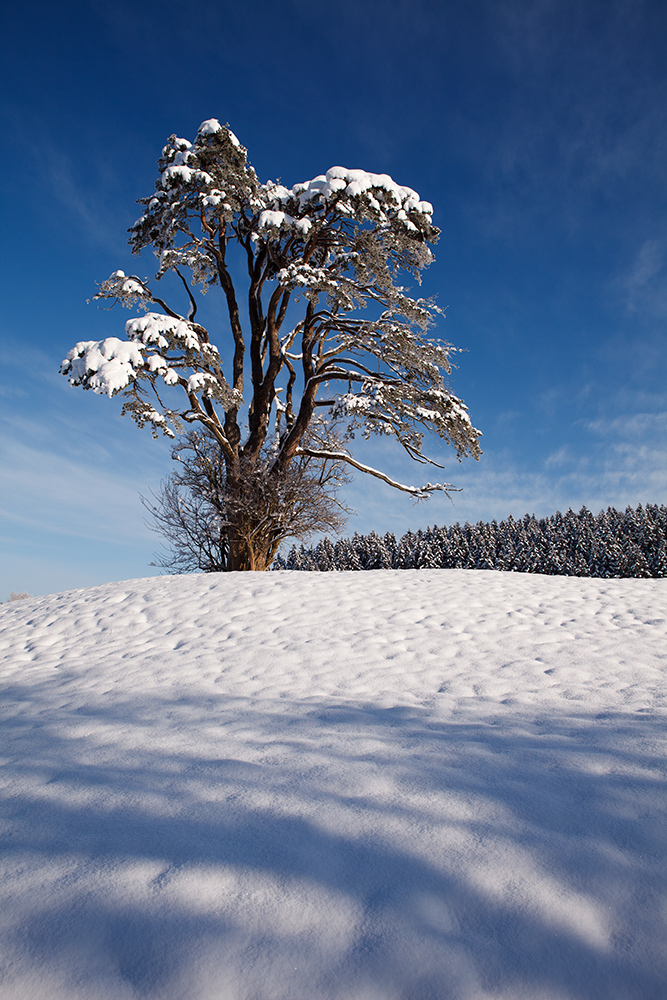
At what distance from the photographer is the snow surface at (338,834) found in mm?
1449

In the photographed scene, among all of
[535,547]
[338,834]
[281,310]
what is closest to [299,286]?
[281,310]

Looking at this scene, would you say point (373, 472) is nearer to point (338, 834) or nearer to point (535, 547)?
point (338, 834)

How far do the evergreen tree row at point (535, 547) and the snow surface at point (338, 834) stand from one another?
3728 centimetres

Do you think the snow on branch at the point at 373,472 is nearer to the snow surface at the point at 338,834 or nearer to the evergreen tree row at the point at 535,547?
the snow surface at the point at 338,834

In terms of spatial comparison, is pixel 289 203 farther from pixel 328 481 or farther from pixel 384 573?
pixel 384 573

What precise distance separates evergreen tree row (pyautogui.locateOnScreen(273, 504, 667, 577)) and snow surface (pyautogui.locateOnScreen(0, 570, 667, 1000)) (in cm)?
3728

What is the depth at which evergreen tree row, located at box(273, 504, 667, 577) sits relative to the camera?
1786 inches

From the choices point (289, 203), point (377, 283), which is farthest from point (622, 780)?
point (289, 203)

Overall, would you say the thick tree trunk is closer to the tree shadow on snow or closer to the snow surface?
the snow surface

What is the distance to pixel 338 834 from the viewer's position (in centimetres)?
202

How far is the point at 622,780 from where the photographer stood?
2.38 meters

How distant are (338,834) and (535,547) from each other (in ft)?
170

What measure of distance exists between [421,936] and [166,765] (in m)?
1.76

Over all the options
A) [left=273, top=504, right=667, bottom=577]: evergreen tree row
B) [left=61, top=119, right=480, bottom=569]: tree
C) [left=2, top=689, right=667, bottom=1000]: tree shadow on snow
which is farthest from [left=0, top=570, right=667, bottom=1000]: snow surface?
[left=273, top=504, right=667, bottom=577]: evergreen tree row
